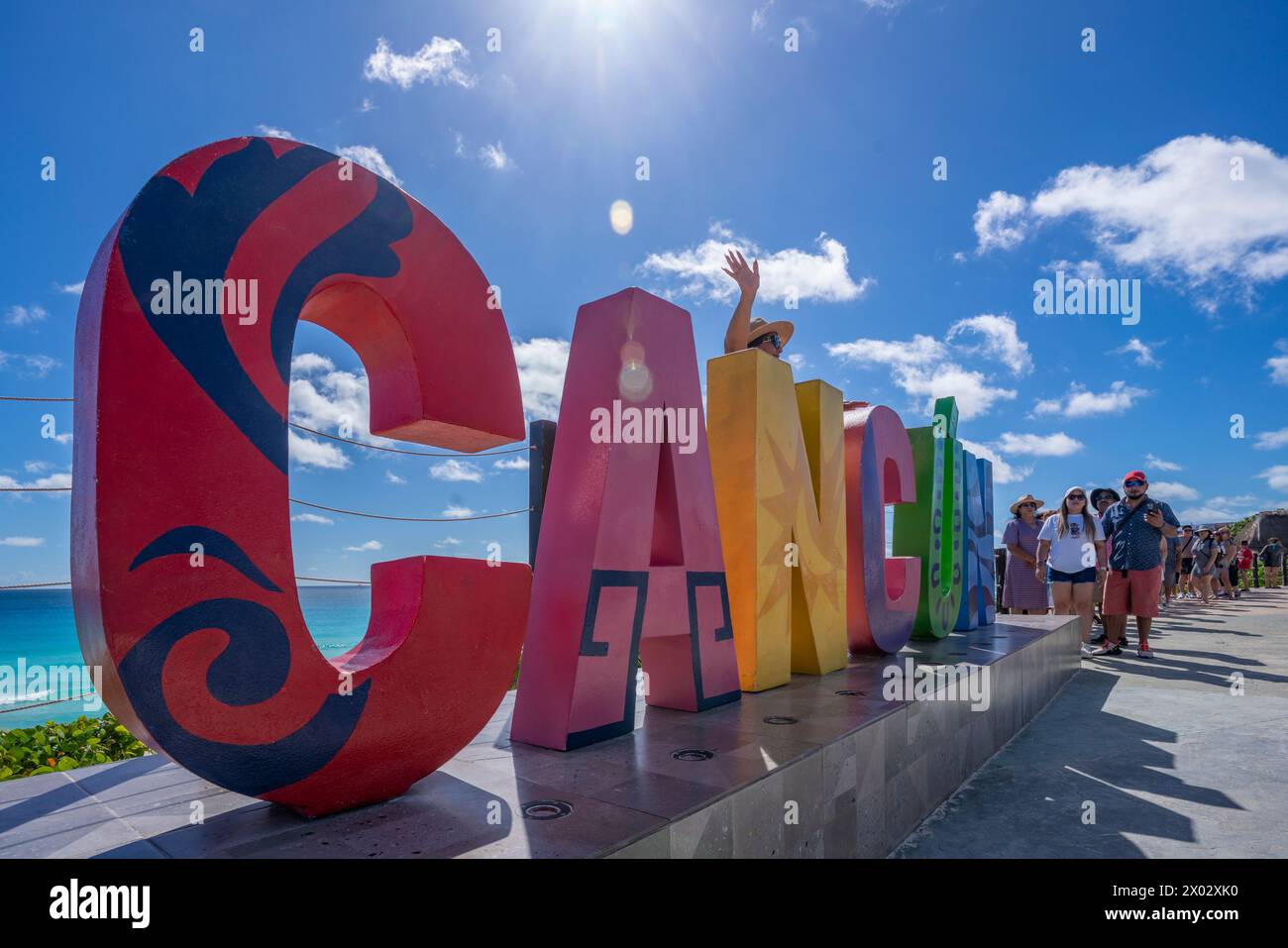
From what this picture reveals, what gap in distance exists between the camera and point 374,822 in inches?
116

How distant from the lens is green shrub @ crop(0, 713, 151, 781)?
13.7 ft

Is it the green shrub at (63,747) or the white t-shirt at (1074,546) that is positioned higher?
the white t-shirt at (1074,546)

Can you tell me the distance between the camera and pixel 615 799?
308cm

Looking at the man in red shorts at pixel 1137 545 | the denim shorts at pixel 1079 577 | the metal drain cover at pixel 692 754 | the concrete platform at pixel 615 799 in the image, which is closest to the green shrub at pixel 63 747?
the concrete platform at pixel 615 799

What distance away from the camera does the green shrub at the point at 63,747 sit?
419 centimetres

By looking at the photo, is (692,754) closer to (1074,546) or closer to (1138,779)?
(1138,779)

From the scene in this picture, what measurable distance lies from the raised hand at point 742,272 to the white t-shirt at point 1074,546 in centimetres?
675

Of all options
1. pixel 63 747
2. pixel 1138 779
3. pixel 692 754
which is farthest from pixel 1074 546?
pixel 63 747

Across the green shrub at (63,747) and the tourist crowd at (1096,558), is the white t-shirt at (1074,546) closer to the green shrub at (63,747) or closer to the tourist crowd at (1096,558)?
the tourist crowd at (1096,558)

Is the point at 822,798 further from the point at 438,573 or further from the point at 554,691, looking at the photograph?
the point at 438,573

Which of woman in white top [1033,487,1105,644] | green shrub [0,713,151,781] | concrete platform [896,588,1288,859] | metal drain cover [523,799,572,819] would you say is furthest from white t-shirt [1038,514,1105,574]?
green shrub [0,713,151,781]
